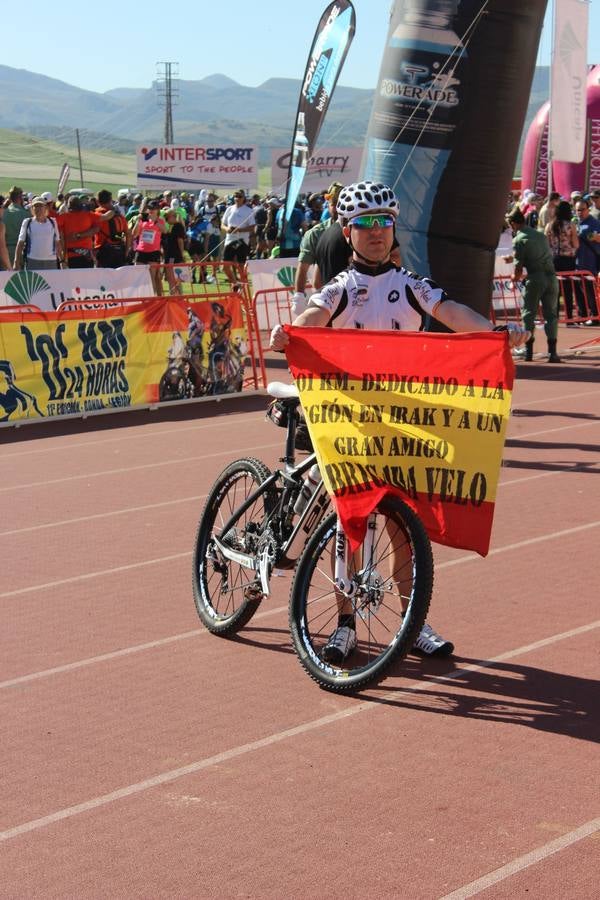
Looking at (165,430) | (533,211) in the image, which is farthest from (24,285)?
(533,211)

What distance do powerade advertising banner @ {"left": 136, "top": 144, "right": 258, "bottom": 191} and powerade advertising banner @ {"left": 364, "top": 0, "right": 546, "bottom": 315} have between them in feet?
112

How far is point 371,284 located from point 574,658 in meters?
1.85

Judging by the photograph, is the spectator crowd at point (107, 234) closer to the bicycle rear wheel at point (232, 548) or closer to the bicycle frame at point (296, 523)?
the bicycle rear wheel at point (232, 548)

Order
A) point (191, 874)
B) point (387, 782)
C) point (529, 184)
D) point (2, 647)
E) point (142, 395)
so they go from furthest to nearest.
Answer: point (529, 184) → point (142, 395) → point (2, 647) → point (387, 782) → point (191, 874)

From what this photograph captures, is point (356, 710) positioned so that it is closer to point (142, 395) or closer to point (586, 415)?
point (586, 415)

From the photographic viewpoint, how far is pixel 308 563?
5602mm

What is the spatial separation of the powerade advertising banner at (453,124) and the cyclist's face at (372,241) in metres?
8.59

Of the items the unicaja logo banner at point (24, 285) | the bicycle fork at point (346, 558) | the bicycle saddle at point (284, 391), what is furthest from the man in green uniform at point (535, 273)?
the bicycle fork at point (346, 558)

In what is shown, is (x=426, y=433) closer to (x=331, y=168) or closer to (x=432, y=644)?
(x=432, y=644)

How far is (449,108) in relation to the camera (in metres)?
14.2

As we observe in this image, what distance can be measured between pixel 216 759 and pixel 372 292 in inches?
83.1

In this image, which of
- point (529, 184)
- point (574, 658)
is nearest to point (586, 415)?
point (574, 658)

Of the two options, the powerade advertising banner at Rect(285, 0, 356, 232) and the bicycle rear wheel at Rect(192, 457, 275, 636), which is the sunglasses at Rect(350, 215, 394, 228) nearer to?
the bicycle rear wheel at Rect(192, 457, 275, 636)

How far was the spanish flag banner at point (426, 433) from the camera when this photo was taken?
542 cm
